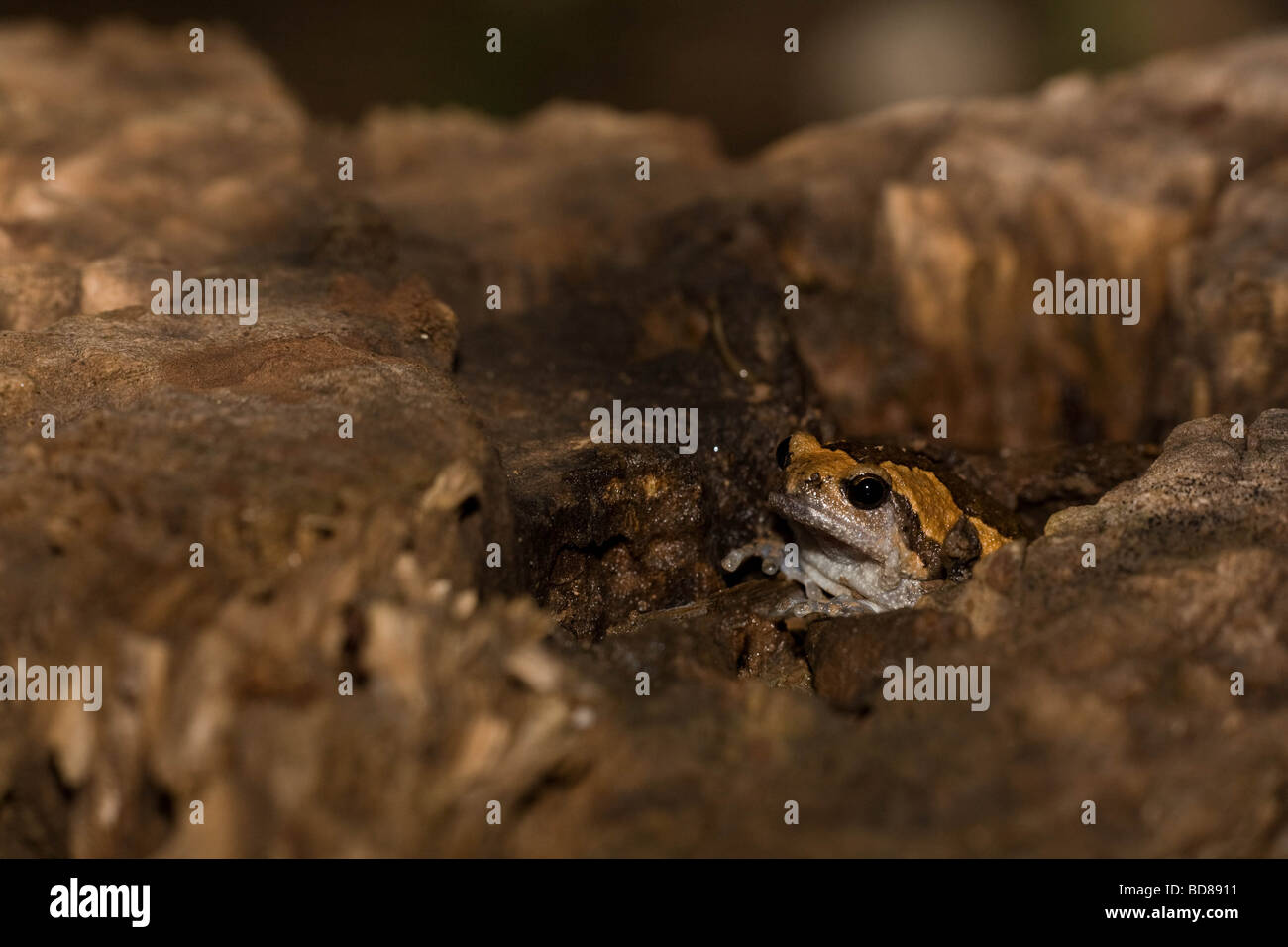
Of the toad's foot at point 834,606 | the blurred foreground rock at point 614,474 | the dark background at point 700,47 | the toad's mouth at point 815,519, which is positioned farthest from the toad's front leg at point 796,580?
the dark background at point 700,47

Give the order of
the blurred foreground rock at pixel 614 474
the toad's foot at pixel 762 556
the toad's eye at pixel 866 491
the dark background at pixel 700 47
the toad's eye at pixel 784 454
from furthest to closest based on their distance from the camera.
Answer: the dark background at pixel 700 47, the toad's foot at pixel 762 556, the toad's eye at pixel 784 454, the toad's eye at pixel 866 491, the blurred foreground rock at pixel 614 474

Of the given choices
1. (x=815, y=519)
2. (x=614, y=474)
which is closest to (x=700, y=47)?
(x=614, y=474)


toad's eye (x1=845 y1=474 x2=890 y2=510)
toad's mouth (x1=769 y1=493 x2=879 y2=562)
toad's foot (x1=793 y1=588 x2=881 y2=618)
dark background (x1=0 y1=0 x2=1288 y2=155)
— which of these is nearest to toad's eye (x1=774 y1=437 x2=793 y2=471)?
toad's mouth (x1=769 y1=493 x2=879 y2=562)

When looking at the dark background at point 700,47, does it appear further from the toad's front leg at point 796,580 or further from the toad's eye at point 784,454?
the toad's front leg at point 796,580

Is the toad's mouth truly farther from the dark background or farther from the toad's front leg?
the dark background

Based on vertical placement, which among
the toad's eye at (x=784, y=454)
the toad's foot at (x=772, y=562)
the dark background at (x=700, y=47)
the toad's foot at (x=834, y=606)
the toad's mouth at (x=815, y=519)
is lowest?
the toad's foot at (x=834, y=606)
